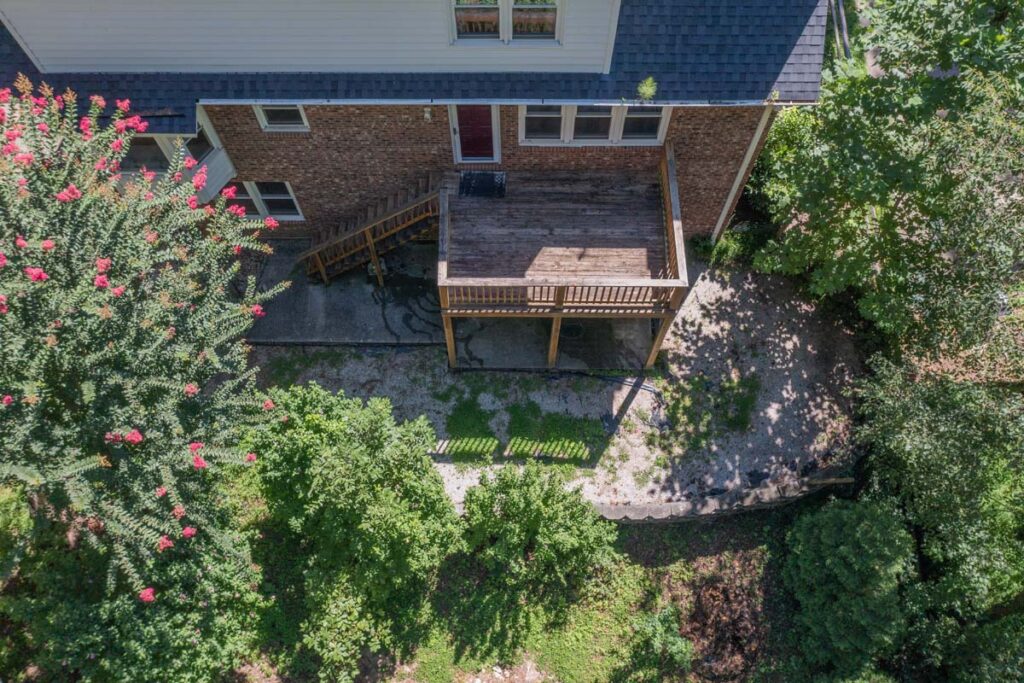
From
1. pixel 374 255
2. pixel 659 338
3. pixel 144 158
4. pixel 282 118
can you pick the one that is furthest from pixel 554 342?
pixel 144 158

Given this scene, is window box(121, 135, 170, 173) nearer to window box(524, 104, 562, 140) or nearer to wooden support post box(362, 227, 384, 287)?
wooden support post box(362, 227, 384, 287)

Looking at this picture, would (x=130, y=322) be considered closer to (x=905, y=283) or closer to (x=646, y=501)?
(x=646, y=501)

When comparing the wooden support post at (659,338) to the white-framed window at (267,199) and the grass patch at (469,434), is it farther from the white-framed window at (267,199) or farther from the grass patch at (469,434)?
the white-framed window at (267,199)

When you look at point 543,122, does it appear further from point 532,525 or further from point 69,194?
point 69,194

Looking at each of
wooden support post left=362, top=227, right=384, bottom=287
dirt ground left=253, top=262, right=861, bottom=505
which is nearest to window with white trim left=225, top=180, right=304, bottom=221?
wooden support post left=362, top=227, right=384, bottom=287

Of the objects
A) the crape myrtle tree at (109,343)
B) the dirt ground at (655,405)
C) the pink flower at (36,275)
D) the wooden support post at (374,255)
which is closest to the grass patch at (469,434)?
the dirt ground at (655,405)

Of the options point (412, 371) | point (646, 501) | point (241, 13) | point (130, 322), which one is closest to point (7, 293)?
point (130, 322)

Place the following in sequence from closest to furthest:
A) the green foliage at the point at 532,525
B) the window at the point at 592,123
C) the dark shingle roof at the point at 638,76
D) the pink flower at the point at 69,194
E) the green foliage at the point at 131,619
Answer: the pink flower at the point at 69,194 → the green foliage at the point at 131,619 → the dark shingle roof at the point at 638,76 → the green foliage at the point at 532,525 → the window at the point at 592,123
